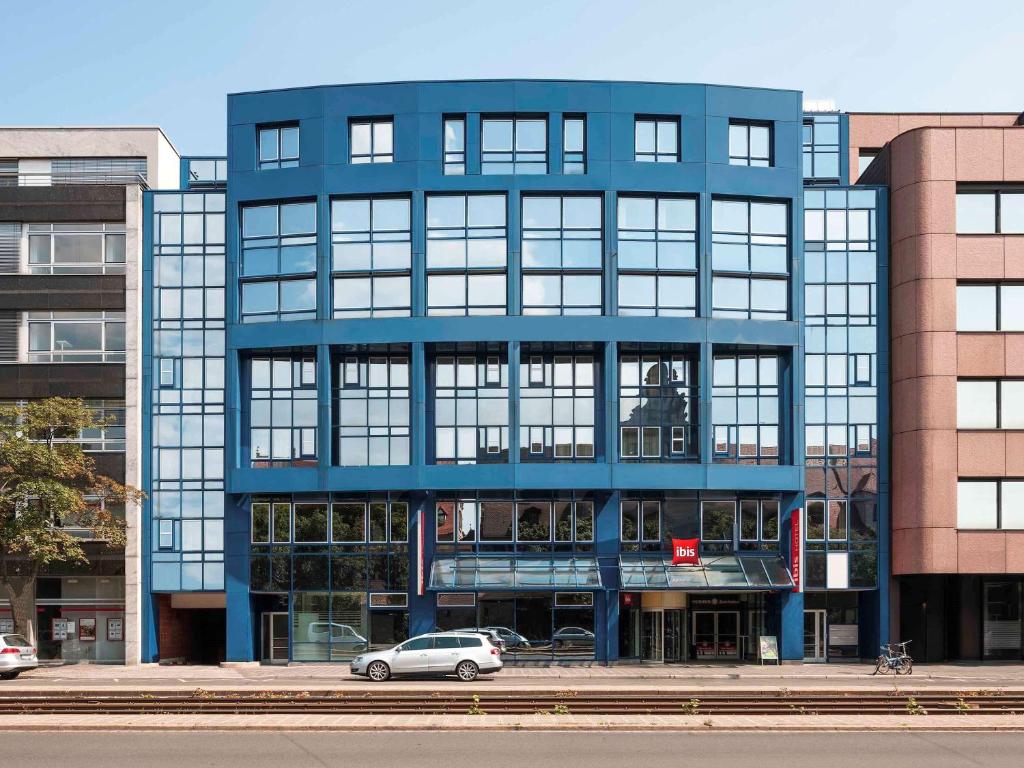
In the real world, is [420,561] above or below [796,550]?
below

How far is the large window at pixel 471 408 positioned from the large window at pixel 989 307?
18.2 meters

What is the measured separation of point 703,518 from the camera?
148 ft

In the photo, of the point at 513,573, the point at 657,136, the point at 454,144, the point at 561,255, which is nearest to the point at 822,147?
the point at 657,136

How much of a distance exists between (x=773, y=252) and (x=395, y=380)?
1618cm

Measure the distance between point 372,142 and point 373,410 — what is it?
430 inches

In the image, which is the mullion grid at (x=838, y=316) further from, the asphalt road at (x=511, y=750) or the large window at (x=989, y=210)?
the asphalt road at (x=511, y=750)

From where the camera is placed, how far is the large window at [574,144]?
150 ft

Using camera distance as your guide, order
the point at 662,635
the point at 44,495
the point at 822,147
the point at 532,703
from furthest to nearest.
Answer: the point at 822,147
the point at 662,635
the point at 44,495
the point at 532,703

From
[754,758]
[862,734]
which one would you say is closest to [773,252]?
[862,734]

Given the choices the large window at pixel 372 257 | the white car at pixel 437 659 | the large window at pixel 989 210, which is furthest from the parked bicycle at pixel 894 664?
the large window at pixel 372 257

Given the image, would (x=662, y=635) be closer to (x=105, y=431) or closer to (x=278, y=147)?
(x=105, y=431)

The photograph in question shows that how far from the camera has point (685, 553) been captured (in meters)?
44.3

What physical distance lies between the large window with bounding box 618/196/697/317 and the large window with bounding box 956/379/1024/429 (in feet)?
36.7

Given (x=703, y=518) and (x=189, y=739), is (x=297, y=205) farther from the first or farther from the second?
(x=189, y=739)
